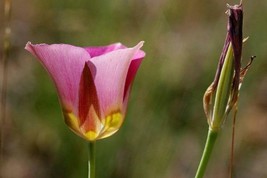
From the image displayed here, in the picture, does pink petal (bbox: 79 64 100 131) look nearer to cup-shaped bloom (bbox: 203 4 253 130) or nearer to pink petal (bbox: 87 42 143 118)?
pink petal (bbox: 87 42 143 118)

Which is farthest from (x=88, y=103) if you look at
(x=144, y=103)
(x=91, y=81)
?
(x=144, y=103)

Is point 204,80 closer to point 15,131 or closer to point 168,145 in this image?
point 168,145

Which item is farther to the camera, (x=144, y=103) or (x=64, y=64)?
(x=144, y=103)

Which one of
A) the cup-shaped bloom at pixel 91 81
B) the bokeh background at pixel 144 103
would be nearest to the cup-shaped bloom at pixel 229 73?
the cup-shaped bloom at pixel 91 81

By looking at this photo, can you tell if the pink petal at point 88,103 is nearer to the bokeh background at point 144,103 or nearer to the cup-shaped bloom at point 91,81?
the cup-shaped bloom at point 91,81

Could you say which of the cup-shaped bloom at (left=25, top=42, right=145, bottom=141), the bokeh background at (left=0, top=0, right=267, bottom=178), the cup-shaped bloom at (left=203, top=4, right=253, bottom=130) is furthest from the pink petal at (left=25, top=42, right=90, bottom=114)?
the bokeh background at (left=0, top=0, right=267, bottom=178)

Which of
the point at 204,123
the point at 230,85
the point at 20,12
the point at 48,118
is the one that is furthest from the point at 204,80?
the point at 230,85

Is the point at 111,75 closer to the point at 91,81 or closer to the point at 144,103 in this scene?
the point at 91,81

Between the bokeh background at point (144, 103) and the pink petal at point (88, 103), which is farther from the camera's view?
the bokeh background at point (144, 103)
